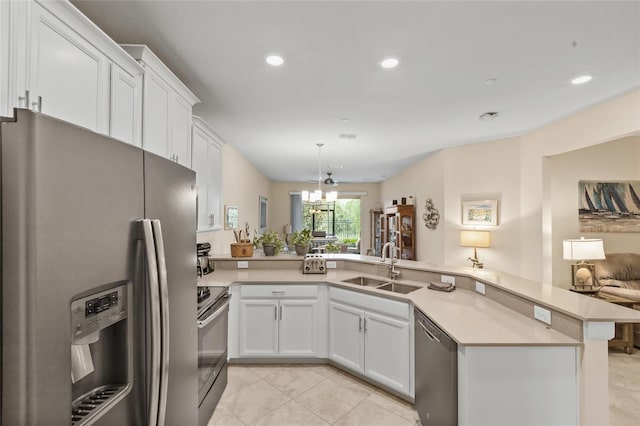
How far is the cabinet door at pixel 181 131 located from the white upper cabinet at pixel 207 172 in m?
0.33

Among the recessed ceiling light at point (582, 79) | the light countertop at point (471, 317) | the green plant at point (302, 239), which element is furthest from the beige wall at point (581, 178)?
the green plant at point (302, 239)

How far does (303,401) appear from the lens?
2383 mm

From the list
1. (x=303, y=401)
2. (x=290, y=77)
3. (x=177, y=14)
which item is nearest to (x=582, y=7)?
(x=290, y=77)

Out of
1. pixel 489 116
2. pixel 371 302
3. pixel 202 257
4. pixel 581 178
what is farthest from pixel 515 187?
pixel 202 257

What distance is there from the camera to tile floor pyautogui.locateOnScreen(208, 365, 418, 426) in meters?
2.17

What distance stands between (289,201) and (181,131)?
7040 mm

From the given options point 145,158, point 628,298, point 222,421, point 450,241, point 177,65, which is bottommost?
point 222,421

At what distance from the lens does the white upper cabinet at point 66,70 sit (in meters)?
1.11

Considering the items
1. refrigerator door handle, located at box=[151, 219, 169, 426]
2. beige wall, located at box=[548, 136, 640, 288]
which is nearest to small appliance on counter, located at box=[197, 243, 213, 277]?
refrigerator door handle, located at box=[151, 219, 169, 426]

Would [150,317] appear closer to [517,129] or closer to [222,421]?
[222,421]

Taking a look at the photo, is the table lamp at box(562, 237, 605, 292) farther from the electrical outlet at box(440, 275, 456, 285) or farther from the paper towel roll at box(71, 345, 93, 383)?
the paper towel roll at box(71, 345, 93, 383)

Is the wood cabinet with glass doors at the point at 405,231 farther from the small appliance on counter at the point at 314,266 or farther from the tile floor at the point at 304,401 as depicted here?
the tile floor at the point at 304,401

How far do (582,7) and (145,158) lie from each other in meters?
2.41

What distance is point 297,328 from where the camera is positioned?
2928mm
